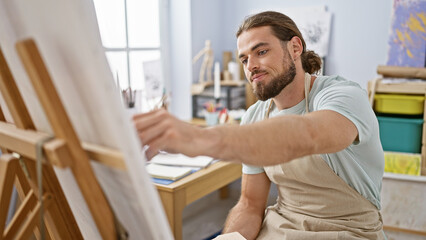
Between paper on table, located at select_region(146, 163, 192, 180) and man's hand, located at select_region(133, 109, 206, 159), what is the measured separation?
97 cm

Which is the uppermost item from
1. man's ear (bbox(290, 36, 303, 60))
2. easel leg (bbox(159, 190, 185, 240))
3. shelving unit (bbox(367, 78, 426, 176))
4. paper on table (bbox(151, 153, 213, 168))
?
man's ear (bbox(290, 36, 303, 60))

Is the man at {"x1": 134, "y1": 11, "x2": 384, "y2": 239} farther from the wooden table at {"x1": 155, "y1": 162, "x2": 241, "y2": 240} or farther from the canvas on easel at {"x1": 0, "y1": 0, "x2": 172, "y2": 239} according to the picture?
the canvas on easel at {"x1": 0, "y1": 0, "x2": 172, "y2": 239}

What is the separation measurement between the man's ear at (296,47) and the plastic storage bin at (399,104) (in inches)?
42.9

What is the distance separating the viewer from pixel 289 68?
1.34 meters

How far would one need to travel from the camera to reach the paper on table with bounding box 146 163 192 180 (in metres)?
1.64

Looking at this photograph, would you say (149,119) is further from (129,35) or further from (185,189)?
(129,35)

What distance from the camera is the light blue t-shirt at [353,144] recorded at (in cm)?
101

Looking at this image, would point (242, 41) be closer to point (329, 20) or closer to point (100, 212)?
point (100, 212)

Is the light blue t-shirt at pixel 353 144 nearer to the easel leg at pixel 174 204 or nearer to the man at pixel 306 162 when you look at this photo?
the man at pixel 306 162

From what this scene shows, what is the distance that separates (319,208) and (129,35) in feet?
5.48

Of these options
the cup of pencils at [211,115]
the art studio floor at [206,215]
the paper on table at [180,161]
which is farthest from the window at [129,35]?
the art studio floor at [206,215]

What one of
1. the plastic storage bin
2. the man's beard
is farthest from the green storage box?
the man's beard

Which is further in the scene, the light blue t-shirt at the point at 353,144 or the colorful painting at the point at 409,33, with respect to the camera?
the colorful painting at the point at 409,33

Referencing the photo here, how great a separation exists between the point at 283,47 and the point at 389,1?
Answer: 4.74 feet
